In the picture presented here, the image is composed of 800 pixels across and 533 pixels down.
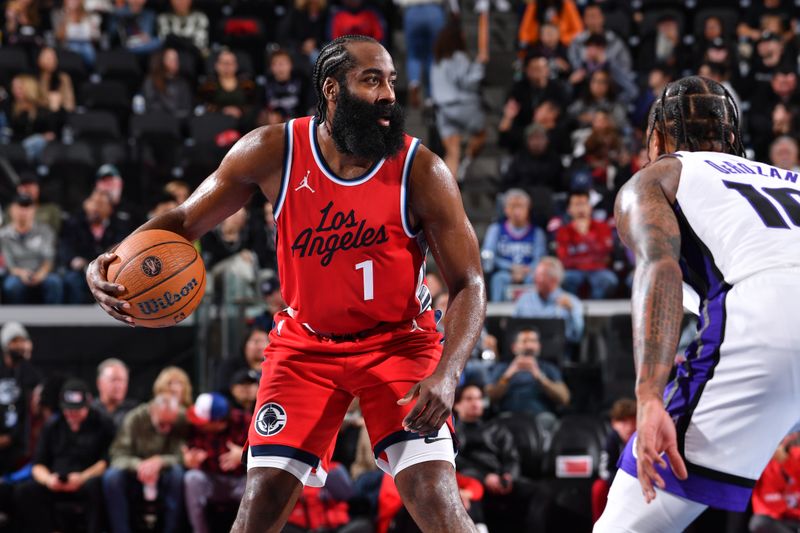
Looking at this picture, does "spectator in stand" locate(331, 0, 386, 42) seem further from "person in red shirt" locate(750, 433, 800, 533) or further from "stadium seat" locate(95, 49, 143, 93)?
"person in red shirt" locate(750, 433, 800, 533)

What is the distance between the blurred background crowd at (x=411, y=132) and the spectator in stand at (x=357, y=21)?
0.12 ft

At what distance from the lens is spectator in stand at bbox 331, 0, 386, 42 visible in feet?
45.6

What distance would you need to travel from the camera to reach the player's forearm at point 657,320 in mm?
3166

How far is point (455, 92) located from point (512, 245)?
2906 millimetres

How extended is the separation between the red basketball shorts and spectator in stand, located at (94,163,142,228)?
737 centimetres

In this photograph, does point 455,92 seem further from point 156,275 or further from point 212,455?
point 156,275

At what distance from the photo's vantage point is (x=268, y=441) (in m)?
4.12

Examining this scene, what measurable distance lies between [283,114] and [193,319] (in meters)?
3.68

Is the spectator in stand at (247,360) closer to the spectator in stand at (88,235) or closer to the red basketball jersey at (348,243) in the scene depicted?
the spectator in stand at (88,235)

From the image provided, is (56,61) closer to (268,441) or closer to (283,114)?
(283,114)

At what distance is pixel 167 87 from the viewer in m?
13.6

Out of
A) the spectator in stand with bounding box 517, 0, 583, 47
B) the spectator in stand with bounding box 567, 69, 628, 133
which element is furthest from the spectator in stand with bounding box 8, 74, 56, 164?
the spectator in stand with bounding box 567, 69, 628, 133

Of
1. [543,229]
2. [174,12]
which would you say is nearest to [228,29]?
[174,12]

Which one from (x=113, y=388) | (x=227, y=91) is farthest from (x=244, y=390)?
(x=227, y=91)
